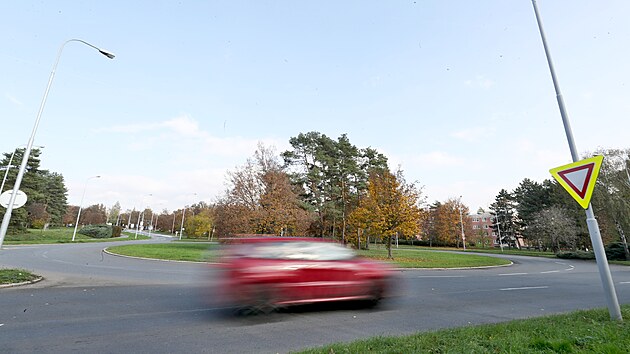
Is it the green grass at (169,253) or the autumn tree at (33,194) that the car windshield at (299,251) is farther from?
the autumn tree at (33,194)

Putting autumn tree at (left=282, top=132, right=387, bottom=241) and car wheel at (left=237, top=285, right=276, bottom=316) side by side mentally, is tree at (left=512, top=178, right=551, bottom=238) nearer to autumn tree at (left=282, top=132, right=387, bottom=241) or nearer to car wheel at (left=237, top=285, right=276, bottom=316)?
autumn tree at (left=282, top=132, right=387, bottom=241)

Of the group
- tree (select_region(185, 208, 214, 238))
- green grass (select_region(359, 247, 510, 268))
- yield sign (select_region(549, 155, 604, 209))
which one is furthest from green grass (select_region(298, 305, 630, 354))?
tree (select_region(185, 208, 214, 238))

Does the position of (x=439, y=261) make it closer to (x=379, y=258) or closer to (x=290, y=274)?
(x=379, y=258)

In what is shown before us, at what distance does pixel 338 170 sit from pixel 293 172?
20.0 feet

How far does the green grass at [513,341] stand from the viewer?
3693mm

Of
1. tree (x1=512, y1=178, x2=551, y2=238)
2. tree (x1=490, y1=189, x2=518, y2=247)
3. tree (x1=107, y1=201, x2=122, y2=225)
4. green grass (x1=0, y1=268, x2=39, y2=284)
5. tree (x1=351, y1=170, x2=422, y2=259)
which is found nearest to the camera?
green grass (x1=0, y1=268, x2=39, y2=284)

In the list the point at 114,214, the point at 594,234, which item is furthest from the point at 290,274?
the point at 114,214

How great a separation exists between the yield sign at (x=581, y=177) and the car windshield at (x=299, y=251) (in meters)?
4.48

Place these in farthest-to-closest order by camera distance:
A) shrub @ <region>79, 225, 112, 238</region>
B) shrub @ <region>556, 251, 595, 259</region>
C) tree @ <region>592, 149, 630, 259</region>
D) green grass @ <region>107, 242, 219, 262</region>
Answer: shrub @ <region>79, 225, 112, 238</region>
tree @ <region>592, 149, 630, 259</region>
shrub @ <region>556, 251, 595, 259</region>
green grass @ <region>107, 242, 219, 262</region>

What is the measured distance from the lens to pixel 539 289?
10.4 m

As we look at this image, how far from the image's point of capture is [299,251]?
6129mm

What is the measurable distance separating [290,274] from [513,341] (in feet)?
11.7

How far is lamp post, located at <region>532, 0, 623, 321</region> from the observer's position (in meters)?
5.29

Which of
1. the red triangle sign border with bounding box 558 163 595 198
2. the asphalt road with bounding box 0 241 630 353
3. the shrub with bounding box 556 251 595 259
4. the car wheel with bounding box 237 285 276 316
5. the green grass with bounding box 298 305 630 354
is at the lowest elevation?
the asphalt road with bounding box 0 241 630 353
